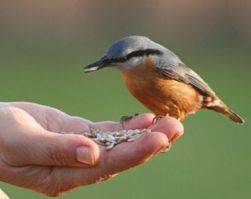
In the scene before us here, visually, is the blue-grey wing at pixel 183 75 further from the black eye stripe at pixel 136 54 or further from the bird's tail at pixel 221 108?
the bird's tail at pixel 221 108

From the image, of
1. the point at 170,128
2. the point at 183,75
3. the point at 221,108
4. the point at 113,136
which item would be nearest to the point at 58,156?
the point at 113,136

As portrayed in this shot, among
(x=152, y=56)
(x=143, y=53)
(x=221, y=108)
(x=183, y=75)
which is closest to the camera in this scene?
(x=143, y=53)

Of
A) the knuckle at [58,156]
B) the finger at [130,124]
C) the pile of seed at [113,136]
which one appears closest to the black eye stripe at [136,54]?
the finger at [130,124]

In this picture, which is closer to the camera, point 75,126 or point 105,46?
point 75,126

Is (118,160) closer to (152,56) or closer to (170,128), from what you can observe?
(170,128)

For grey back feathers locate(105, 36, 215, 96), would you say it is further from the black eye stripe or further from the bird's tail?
the bird's tail

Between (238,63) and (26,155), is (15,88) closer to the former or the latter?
(238,63)
